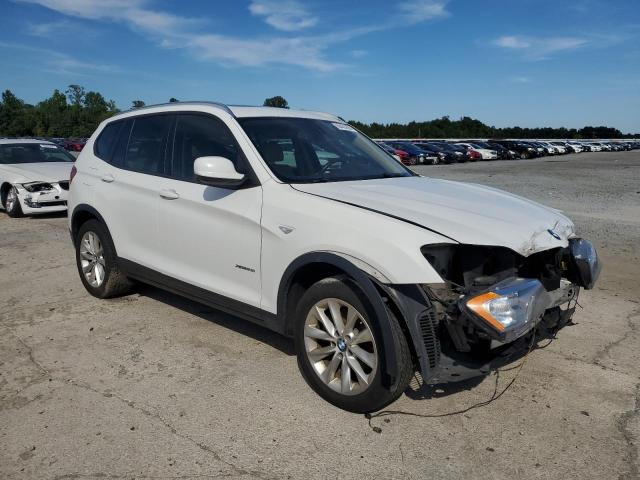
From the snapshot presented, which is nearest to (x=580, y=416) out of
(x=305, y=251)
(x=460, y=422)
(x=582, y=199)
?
(x=460, y=422)

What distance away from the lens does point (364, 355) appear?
10.6 ft

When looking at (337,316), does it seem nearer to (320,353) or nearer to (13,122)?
(320,353)

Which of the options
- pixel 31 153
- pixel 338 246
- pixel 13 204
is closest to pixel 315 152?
pixel 338 246

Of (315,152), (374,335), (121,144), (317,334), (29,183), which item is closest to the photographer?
(374,335)

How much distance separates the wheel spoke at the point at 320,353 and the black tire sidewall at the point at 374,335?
0.06 m

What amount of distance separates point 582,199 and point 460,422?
12681mm

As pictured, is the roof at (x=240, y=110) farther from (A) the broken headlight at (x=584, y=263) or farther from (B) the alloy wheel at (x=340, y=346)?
(A) the broken headlight at (x=584, y=263)

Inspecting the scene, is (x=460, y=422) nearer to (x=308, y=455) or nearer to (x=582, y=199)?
(x=308, y=455)

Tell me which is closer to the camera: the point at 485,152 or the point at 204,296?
the point at 204,296

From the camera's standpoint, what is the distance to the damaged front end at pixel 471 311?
114 inches

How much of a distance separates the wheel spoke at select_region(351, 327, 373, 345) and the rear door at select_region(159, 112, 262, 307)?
0.84 metres

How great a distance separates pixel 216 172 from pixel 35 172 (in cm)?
894

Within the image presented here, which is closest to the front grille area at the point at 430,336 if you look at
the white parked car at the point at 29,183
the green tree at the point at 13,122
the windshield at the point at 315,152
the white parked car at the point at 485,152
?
the windshield at the point at 315,152

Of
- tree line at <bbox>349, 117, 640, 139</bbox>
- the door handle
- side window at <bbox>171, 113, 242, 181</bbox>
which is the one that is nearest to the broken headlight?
side window at <bbox>171, 113, 242, 181</bbox>
